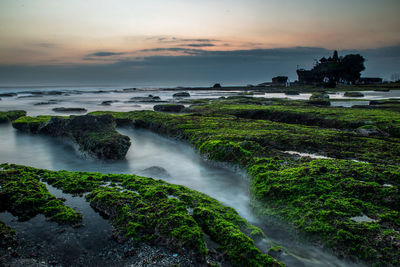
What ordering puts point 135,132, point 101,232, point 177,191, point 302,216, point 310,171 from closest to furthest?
point 101,232 → point 302,216 → point 177,191 → point 310,171 → point 135,132

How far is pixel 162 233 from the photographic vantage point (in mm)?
4855

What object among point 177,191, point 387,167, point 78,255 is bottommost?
point 78,255

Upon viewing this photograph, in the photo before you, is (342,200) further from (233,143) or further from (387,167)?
(233,143)

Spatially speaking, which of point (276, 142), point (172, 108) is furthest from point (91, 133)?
point (172, 108)

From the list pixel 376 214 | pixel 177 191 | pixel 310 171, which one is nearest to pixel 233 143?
pixel 310 171

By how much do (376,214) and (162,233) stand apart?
4.71m

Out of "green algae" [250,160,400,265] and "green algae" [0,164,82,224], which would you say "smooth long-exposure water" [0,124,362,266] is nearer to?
"green algae" [250,160,400,265]

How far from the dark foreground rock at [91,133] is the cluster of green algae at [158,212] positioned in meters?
3.52

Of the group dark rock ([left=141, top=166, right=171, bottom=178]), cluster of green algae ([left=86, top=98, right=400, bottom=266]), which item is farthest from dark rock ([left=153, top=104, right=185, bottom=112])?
dark rock ([left=141, top=166, right=171, bottom=178])

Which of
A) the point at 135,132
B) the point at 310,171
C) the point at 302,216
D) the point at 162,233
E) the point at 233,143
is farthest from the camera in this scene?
the point at 135,132

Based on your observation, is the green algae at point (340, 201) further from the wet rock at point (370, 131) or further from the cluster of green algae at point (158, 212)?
the wet rock at point (370, 131)

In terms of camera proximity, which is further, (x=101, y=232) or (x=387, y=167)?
(x=387, y=167)

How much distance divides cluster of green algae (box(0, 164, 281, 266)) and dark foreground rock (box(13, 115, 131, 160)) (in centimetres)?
352

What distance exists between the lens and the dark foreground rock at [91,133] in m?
11.1
